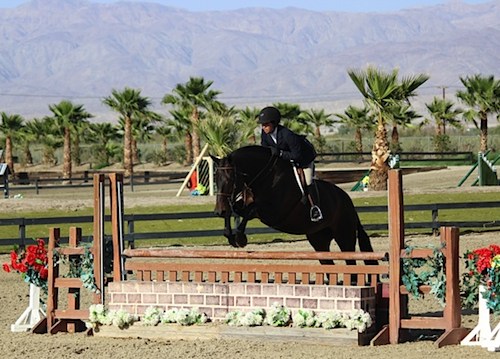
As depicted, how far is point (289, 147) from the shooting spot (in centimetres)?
1164

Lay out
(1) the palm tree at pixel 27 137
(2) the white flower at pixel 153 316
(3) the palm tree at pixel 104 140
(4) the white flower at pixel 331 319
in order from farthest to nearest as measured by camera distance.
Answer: (1) the palm tree at pixel 27 137, (3) the palm tree at pixel 104 140, (2) the white flower at pixel 153 316, (4) the white flower at pixel 331 319

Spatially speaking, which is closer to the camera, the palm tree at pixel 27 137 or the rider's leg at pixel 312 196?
the rider's leg at pixel 312 196

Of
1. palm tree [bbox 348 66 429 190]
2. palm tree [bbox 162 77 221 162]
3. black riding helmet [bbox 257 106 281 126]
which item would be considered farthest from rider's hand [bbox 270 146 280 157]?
palm tree [bbox 162 77 221 162]

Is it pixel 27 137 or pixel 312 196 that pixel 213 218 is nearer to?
pixel 312 196

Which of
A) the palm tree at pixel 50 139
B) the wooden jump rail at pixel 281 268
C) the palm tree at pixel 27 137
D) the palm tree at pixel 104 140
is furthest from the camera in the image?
the palm tree at pixel 50 139

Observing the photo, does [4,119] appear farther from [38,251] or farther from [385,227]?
[38,251]

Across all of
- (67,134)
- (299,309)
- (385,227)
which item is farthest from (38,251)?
(67,134)

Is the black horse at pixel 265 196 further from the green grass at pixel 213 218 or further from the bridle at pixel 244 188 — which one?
the green grass at pixel 213 218

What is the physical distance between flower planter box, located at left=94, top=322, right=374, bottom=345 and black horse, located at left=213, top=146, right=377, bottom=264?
0.88 m

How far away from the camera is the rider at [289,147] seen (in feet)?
37.9

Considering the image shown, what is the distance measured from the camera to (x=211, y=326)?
10.6 metres

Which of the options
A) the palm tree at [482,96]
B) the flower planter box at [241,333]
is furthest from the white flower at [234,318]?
the palm tree at [482,96]

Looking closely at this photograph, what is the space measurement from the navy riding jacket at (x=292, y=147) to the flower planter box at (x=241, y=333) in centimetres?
203

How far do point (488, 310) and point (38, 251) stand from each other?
491 cm
